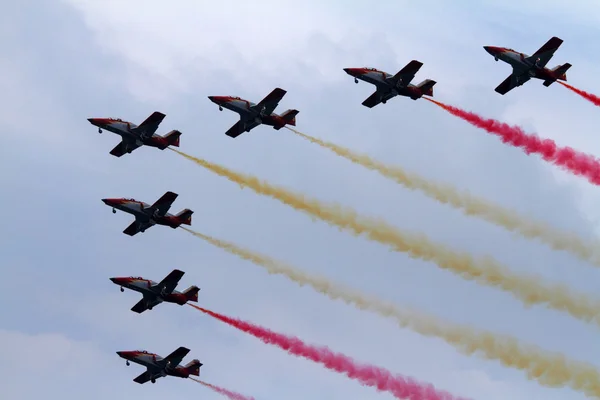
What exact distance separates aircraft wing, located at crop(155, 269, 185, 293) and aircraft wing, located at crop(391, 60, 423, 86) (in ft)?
84.9

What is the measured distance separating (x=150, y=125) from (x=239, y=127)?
778 cm

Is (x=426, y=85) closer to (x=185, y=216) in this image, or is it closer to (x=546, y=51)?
(x=546, y=51)

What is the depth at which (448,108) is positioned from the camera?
101 meters

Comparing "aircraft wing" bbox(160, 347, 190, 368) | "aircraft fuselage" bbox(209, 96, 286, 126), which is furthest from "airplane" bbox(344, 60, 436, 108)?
"aircraft wing" bbox(160, 347, 190, 368)

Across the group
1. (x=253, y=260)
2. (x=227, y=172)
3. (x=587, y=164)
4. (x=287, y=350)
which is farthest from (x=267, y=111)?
(x=587, y=164)

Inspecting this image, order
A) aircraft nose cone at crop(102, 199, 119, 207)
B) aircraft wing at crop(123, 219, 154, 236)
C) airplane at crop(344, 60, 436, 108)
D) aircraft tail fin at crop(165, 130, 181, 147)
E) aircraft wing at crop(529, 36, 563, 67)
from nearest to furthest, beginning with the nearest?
aircraft wing at crop(529, 36, 563, 67), airplane at crop(344, 60, 436, 108), aircraft tail fin at crop(165, 130, 181, 147), aircraft nose cone at crop(102, 199, 119, 207), aircraft wing at crop(123, 219, 154, 236)

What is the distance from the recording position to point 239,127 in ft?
350

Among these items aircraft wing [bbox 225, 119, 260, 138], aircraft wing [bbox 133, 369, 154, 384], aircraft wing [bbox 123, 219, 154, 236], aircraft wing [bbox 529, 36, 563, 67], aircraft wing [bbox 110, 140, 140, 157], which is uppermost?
aircraft wing [bbox 529, 36, 563, 67]

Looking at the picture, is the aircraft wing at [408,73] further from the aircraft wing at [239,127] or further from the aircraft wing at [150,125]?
the aircraft wing at [150,125]

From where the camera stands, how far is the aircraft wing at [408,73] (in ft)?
327

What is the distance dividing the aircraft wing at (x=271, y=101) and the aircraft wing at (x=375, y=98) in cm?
710

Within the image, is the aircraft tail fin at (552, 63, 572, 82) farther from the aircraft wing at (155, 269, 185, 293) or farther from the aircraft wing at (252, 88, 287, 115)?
the aircraft wing at (155, 269, 185, 293)

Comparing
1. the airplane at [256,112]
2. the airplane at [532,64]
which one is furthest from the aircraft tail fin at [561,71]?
the airplane at [256,112]

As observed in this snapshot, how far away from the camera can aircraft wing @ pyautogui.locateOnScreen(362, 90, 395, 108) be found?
10269 cm
